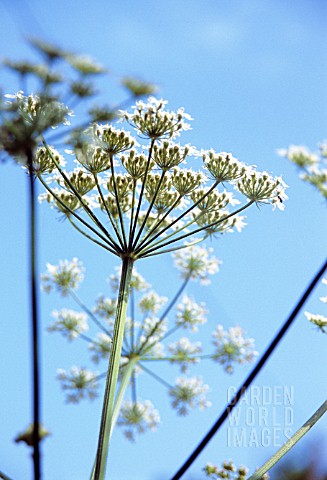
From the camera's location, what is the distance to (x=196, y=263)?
8289mm

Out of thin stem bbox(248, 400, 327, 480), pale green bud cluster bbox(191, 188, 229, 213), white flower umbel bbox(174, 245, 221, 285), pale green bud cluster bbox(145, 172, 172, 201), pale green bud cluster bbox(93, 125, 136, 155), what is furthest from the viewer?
white flower umbel bbox(174, 245, 221, 285)

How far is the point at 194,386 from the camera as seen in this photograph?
27.3 feet

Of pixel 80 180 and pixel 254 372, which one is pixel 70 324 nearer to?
pixel 80 180

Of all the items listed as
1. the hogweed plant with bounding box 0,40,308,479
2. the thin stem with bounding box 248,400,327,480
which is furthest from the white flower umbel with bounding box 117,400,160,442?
the thin stem with bounding box 248,400,327,480

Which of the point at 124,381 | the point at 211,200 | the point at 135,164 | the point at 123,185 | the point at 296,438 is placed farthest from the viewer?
the point at 124,381

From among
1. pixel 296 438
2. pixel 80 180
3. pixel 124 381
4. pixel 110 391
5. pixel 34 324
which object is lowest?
pixel 34 324

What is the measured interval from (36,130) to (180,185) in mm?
2994

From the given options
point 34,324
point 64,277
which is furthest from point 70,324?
point 34,324

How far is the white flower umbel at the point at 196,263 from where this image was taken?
8.29 meters

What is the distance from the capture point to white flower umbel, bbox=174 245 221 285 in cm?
829

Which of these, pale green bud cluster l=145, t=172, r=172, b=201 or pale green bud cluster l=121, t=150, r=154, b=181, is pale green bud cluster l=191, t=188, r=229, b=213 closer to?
pale green bud cluster l=145, t=172, r=172, b=201

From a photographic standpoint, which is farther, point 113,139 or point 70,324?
point 70,324

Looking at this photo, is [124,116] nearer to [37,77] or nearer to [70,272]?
[37,77]

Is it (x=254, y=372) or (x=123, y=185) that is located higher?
(x=123, y=185)
